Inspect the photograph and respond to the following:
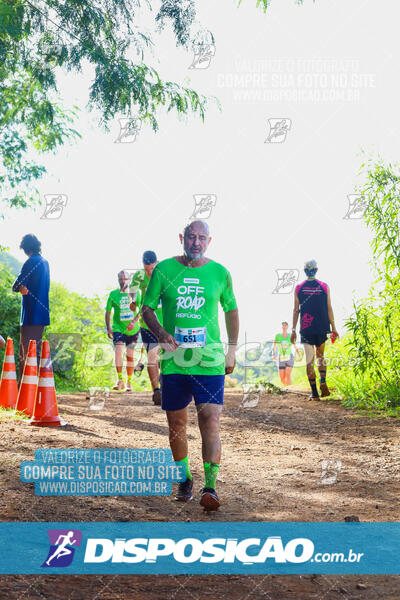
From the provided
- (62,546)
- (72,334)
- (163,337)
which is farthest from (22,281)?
(72,334)

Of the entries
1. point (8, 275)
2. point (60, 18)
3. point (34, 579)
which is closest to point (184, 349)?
point (34, 579)

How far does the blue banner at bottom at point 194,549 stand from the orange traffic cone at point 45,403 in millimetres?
3737

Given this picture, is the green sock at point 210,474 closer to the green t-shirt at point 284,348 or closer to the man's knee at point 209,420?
the man's knee at point 209,420

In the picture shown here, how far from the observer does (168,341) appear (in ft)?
15.3

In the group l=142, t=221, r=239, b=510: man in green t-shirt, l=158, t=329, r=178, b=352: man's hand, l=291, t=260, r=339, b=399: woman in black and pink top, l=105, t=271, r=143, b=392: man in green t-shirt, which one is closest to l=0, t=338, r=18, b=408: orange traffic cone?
l=105, t=271, r=143, b=392: man in green t-shirt

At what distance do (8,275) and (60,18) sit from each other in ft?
26.5

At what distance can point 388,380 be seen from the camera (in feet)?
33.6

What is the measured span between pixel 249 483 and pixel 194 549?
186 cm

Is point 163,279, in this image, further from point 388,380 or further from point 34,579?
point 388,380

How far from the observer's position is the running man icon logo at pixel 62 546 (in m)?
3.54

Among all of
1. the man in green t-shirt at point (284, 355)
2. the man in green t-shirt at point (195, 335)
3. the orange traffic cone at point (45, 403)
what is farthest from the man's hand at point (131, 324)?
the man in green t-shirt at point (195, 335)

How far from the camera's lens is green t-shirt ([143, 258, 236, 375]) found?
15.4ft

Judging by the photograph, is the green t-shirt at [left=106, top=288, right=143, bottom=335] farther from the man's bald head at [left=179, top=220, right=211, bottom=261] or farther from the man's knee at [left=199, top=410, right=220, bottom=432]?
the man's knee at [left=199, top=410, right=220, bottom=432]

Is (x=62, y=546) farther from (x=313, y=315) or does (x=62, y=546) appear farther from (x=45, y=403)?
(x=313, y=315)
